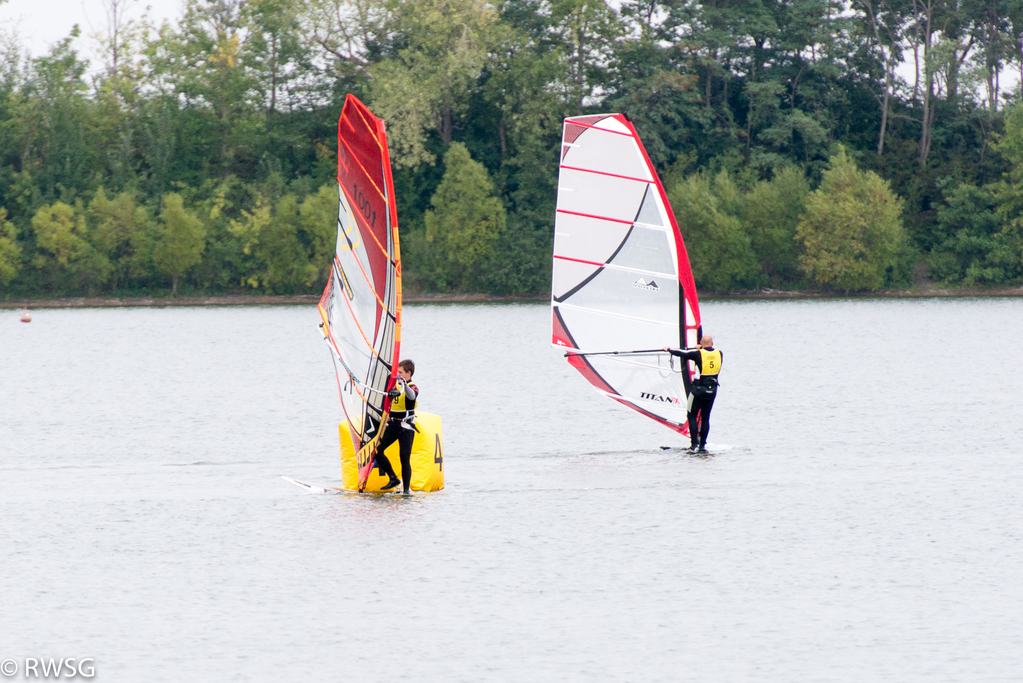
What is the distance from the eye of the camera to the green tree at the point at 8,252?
71.4m

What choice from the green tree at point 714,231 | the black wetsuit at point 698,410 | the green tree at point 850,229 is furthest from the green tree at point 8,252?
the black wetsuit at point 698,410

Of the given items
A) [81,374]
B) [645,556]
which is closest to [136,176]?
[81,374]

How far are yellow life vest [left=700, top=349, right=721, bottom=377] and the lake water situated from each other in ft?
4.20

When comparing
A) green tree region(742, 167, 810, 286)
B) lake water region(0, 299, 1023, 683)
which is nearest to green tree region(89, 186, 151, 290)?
green tree region(742, 167, 810, 286)

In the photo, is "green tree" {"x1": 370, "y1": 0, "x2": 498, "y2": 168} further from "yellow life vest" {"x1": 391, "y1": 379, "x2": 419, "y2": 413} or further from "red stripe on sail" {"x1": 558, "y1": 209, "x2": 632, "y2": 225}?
"yellow life vest" {"x1": 391, "y1": 379, "x2": 419, "y2": 413}

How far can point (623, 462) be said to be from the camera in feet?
61.4

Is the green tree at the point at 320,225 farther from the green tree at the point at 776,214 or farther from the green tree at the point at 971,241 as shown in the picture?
the green tree at the point at 971,241

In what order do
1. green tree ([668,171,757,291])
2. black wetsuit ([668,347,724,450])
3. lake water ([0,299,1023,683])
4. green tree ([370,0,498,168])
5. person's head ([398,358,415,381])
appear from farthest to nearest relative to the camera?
green tree ([668,171,757,291]) < green tree ([370,0,498,168]) < black wetsuit ([668,347,724,450]) < person's head ([398,358,415,381]) < lake water ([0,299,1023,683])

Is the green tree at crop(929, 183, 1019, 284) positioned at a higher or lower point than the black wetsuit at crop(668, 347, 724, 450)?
higher

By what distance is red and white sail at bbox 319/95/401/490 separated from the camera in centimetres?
1370

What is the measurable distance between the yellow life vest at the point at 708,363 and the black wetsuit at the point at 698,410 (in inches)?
0.7

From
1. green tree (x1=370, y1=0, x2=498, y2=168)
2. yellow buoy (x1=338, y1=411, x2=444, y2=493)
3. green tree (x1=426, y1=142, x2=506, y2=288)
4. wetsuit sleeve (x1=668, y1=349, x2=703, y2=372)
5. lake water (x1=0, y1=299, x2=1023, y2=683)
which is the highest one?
green tree (x1=370, y1=0, x2=498, y2=168)

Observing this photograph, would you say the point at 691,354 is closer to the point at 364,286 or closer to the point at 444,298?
the point at 364,286

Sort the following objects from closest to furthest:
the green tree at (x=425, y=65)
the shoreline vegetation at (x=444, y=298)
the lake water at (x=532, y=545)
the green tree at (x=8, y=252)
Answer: the lake water at (x=532, y=545)
the green tree at (x=425, y=65)
the green tree at (x=8, y=252)
the shoreline vegetation at (x=444, y=298)
